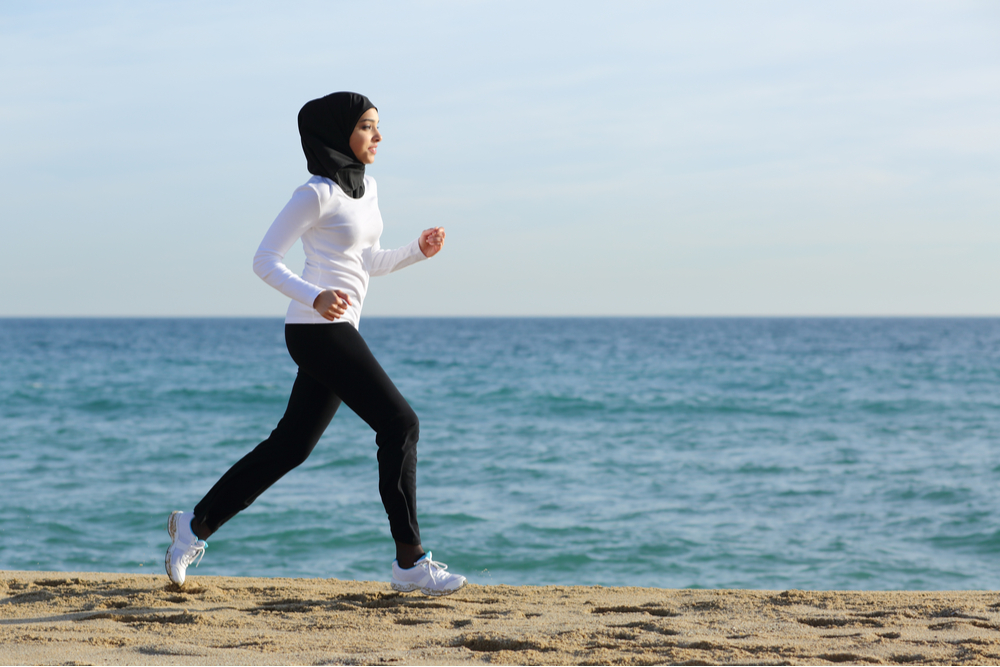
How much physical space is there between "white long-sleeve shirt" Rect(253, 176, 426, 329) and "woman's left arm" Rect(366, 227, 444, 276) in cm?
2

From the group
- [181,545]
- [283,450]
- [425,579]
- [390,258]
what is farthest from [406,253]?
[181,545]

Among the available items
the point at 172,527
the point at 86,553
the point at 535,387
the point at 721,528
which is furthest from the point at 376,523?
Result: the point at 535,387

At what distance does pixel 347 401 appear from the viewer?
3.18 metres

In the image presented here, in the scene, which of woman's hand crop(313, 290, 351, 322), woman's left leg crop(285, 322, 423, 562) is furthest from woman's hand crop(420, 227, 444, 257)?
woman's hand crop(313, 290, 351, 322)

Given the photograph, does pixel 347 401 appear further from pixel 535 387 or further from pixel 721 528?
pixel 535 387

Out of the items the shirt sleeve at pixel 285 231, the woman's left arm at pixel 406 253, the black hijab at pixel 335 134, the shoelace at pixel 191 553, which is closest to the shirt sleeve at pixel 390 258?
the woman's left arm at pixel 406 253

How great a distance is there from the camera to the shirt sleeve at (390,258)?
352 cm

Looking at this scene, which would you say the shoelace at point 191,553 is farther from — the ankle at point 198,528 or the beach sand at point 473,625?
the beach sand at point 473,625

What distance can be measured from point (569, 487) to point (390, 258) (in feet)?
19.5

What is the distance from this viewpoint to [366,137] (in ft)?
10.9

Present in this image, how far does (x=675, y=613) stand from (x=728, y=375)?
21.9 metres

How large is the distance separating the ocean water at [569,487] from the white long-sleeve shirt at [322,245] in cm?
378

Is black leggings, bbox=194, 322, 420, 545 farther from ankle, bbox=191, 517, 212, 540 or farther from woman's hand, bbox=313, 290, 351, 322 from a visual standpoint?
woman's hand, bbox=313, 290, 351, 322

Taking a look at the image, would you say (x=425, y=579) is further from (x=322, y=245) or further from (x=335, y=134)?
(x=335, y=134)
